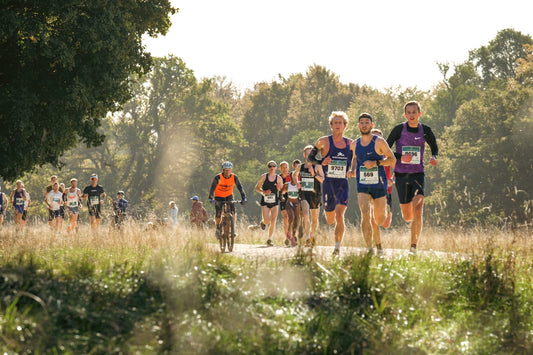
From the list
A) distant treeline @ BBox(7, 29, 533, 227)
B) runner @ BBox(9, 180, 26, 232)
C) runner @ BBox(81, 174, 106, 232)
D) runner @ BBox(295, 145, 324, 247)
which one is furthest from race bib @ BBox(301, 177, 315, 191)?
distant treeline @ BBox(7, 29, 533, 227)

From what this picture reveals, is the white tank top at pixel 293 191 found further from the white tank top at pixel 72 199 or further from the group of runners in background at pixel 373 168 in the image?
the white tank top at pixel 72 199

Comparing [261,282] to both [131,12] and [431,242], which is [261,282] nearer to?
[431,242]

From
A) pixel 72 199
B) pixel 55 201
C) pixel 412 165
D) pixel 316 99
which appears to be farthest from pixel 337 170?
pixel 316 99

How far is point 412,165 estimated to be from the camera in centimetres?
1052

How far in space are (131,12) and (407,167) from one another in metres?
8.02

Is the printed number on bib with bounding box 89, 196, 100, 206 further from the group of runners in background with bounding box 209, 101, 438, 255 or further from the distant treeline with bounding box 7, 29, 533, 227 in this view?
the distant treeline with bounding box 7, 29, 533, 227

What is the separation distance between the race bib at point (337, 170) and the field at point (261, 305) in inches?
98.1

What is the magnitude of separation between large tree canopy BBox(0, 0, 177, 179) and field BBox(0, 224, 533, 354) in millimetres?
4583

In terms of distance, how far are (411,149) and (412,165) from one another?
0.27m

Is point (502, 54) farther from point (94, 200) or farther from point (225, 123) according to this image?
point (94, 200)

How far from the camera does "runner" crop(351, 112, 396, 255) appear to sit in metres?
9.87

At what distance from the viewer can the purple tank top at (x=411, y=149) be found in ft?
34.5

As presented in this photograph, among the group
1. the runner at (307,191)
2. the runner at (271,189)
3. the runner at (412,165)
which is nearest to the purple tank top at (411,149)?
the runner at (412,165)

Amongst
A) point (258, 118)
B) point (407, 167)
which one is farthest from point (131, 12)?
point (258, 118)
